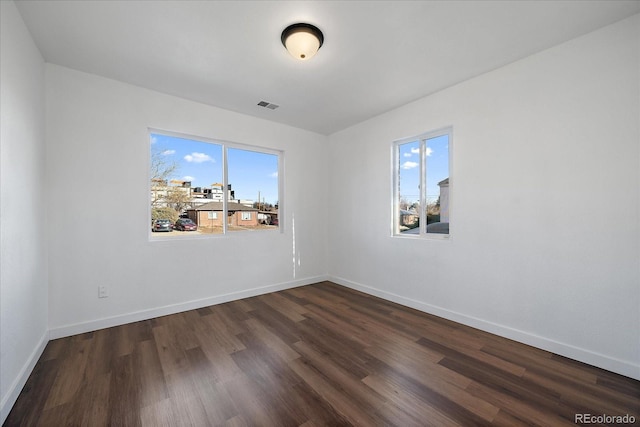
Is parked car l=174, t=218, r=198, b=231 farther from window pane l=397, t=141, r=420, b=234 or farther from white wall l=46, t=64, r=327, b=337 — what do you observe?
window pane l=397, t=141, r=420, b=234

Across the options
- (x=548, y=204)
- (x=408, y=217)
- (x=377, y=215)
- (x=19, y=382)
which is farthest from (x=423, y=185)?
(x=19, y=382)

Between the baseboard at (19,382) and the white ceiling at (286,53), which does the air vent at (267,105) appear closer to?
the white ceiling at (286,53)

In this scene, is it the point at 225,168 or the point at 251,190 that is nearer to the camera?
the point at 225,168

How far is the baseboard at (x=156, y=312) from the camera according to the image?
8.26ft

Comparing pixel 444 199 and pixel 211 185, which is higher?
pixel 211 185

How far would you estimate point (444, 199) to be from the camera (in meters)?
3.08

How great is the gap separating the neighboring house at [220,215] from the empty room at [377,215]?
1.3 inches

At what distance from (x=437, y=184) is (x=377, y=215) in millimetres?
953

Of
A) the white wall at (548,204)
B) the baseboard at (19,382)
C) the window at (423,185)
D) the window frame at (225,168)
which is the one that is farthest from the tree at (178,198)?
the white wall at (548,204)

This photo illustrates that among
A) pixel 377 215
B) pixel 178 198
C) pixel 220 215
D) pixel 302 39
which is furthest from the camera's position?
pixel 377 215

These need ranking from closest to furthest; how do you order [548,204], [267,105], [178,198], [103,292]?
[548,204] < [103,292] < [178,198] < [267,105]

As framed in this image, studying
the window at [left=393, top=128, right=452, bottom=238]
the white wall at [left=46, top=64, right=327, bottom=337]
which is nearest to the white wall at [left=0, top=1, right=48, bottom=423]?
the white wall at [left=46, top=64, right=327, bottom=337]

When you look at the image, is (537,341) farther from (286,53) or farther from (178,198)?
(178,198)

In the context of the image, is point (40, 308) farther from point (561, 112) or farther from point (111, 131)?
point (561, 112)
